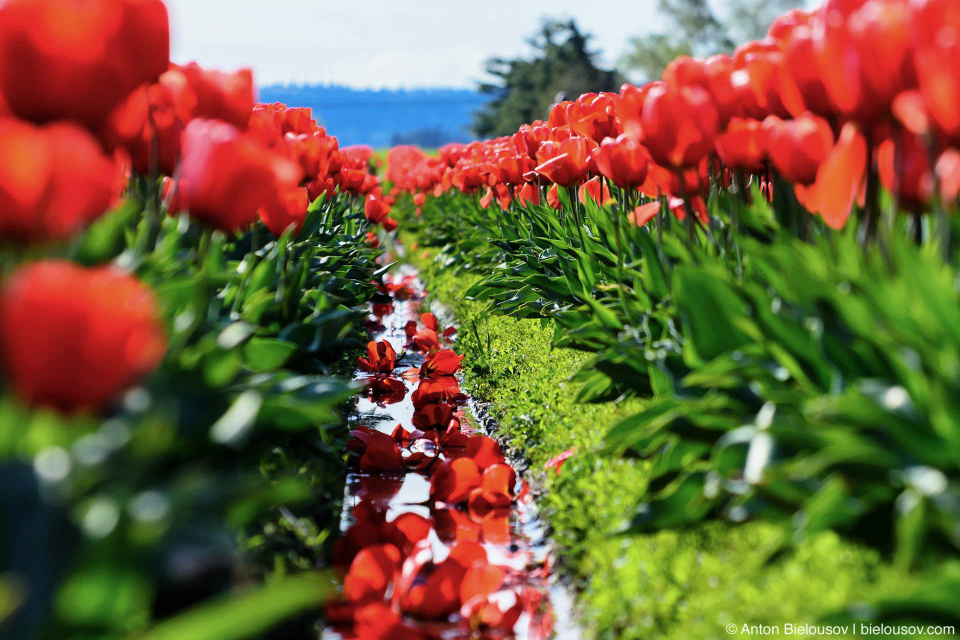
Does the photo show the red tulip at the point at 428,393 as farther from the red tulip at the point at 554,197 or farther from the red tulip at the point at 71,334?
the red tulip at the point at 71,334

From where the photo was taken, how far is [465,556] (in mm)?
2664

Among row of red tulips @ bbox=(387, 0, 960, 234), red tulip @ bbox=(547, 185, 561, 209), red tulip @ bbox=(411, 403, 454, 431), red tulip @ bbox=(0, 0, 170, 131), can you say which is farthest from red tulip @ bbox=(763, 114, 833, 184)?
red tulip @ bbox=(547, 185, 561, 209)

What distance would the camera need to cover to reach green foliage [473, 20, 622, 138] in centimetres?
3844

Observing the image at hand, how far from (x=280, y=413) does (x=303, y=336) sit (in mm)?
746

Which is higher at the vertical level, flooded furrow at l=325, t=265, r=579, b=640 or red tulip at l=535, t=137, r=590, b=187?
red tulip at l=535, t=137, r=590, b=187

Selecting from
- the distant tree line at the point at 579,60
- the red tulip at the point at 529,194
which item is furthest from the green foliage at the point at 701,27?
the red tulip at the point at 529,194

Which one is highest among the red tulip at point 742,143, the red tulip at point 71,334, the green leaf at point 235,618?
the red tulip at point 742,143

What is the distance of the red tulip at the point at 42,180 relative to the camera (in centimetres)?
157

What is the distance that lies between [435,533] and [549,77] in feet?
128

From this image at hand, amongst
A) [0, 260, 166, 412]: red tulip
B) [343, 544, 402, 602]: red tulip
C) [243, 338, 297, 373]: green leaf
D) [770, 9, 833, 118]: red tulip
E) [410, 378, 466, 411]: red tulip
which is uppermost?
[770, 9, 833, 118]: red tulip

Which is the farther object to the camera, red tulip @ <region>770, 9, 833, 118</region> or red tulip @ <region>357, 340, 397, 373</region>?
red tulip @ <region>357, 340, 397, 373</region>

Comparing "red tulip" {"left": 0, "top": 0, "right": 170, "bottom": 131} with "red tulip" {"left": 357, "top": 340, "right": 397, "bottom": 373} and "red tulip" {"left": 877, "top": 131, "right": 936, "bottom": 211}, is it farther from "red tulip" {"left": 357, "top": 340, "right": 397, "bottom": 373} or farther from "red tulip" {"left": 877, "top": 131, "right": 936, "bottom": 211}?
"red tulip" {"left": 357, "top": 340, "right": 397, "bottom": 373}

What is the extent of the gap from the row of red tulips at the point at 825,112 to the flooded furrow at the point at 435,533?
1325 mm

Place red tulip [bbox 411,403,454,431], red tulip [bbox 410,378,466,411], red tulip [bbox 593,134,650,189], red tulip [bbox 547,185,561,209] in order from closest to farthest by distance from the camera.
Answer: red tulip [bbox 593,134,650,189]
red tulip [bbox 411,403,454,431]
red tulip [bbox 410,378,466,411]
red tulip [bbox 547,185,561,209]
